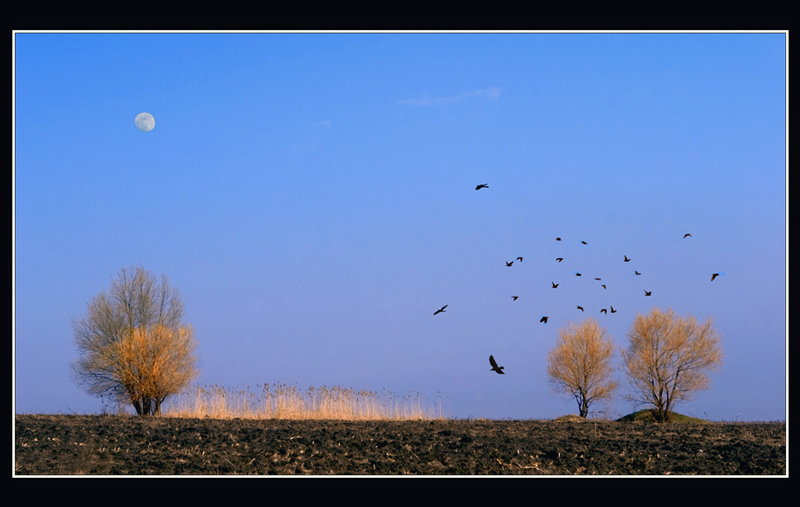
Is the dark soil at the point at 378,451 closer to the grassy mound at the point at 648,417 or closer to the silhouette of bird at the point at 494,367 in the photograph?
the silhouette of bird at the point at 494,367

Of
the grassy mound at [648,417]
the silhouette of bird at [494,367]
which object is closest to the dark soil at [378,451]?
the silhouette of bird at [494,367]

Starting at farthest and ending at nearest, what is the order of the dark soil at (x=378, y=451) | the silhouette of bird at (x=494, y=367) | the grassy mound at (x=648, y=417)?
the grassy mound at (x=648, y=417) < the dark soil at (x=378, y=451) < the silhouette of bird at (x=494, y=367)

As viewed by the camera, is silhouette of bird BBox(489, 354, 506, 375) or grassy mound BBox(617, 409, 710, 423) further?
grassy mound BBox(617, 409, 710, 423)

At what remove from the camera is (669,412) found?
33156 millimetres

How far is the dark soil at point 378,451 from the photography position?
49.7ft

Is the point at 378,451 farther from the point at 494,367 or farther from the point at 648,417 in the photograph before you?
the point at 648,417

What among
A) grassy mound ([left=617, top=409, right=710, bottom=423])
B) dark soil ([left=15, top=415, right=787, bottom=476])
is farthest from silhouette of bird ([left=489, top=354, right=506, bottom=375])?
grassy mound ([left=617, top=409, right=710, bottom=423])

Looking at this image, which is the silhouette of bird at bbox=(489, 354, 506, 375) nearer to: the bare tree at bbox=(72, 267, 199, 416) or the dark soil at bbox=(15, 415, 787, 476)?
the dark soil at bbox=(15, 415, 787, 476)

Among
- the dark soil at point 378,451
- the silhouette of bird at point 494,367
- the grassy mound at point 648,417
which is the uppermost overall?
the silhouette of bird at point 494,367

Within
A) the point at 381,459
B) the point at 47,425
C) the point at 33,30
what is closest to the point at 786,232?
the point at 381,459

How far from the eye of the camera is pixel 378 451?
642 inches

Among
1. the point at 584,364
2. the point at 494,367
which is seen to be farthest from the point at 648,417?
the point at 494,367

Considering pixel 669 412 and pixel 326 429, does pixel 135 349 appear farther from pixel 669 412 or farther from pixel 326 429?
pixel 669 412

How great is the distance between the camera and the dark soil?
15148 mm
